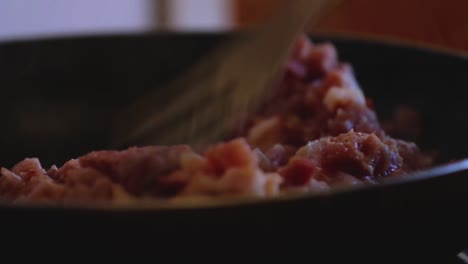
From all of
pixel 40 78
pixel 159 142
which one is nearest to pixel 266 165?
pixel 159 142

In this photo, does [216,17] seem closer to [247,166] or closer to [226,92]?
[226,92]

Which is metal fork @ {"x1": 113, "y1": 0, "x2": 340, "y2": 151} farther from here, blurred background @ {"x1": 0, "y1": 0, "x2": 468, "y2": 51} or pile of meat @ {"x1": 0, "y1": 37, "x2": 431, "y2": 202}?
blurred background @ {"x1": 0, "y1": 0, "x2": 468, "y2": 51}

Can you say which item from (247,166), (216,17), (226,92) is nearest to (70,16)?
(216,17)

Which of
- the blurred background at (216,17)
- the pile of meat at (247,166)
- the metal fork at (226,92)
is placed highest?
the blurred background at (216,17)

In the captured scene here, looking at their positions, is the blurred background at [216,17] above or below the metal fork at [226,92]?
above

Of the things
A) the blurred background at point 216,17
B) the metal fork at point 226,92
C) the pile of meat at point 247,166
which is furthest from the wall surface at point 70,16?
the pile of meat at point 247,166

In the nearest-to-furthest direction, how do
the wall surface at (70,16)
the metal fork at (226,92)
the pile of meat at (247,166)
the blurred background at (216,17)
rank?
the pile of meat at (247,166)
the metal fork at (226,92)
the blurred background at (216,17)
the wall surface at (70,16)

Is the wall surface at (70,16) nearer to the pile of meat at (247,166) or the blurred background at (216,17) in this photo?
the blurred background at (216,17)

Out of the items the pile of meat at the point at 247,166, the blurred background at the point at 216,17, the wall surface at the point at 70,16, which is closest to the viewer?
the pile of meat at the point at 247,166
